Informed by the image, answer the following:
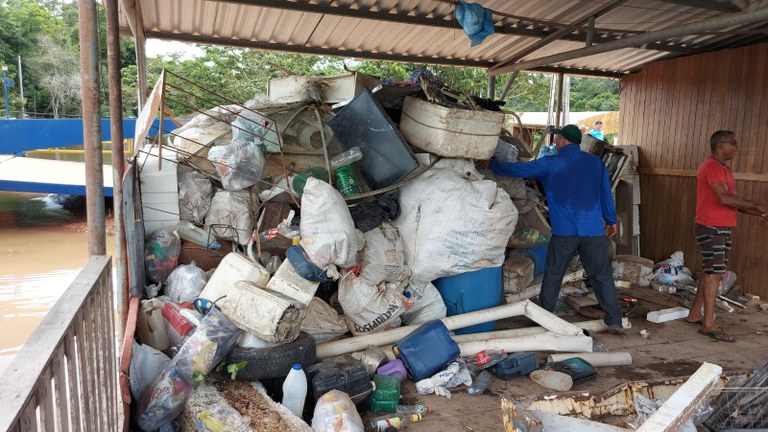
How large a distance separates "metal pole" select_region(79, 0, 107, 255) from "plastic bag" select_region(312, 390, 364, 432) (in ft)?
4.76

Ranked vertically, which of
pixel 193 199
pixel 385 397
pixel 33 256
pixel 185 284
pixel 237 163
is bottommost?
pixel 33 256

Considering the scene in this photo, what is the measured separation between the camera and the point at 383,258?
403cm

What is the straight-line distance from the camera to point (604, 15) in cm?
577

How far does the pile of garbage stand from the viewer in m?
3.11

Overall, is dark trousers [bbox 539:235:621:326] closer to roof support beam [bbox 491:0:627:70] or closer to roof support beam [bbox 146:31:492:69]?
roof support beam [bbox 491:0:627:70]

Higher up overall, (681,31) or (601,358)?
(681,31)

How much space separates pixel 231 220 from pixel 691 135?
571cm

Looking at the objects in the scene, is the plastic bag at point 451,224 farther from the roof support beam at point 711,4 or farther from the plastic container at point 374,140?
the roof support beam at point 711,4

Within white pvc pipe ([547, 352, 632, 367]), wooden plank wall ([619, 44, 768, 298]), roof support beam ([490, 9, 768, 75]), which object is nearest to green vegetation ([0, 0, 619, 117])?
wooden plank wall ([619, 44, 768, 298])

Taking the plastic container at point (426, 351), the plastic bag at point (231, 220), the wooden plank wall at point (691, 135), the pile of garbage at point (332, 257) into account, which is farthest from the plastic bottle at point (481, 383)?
the wooden plank wall at point (691, 135)

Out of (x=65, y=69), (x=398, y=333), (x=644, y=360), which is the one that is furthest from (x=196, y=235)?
(x=65, y=69)

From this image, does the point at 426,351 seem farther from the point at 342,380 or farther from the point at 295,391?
the point at 295,391

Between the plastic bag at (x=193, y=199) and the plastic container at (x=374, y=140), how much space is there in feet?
3.84

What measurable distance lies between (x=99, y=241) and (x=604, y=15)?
17.4ft
